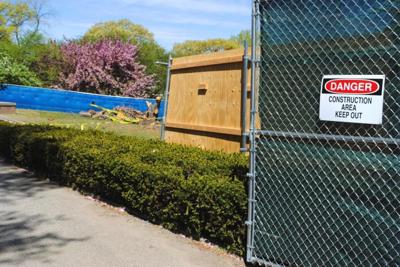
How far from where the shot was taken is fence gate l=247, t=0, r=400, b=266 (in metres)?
3.36

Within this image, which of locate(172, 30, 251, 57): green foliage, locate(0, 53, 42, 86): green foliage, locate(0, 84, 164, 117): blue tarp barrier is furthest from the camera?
locate(172, 30, 251, 57): green foliage

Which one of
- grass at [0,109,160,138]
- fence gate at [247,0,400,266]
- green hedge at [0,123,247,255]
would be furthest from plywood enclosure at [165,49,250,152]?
grass at [0,109,160,138]

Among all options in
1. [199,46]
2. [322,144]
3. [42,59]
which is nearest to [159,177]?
[322,144]

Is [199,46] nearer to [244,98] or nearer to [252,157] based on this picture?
[244,98]

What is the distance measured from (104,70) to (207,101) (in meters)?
23.8

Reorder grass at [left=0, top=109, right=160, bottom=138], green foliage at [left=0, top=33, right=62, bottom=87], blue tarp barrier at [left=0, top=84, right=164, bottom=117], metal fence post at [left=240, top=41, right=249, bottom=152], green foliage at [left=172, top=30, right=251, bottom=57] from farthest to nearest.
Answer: green foliage at [left=172, top=30, right=251, bottom=57], green foliage at [left=0, top=33, right=62, bottom=87], blue tarp barrier at [left=0, top=84, right=164, bottom=117], grass at [left=0, top=109, right=160, bottom=138], metal fence post at [left=240, top=41, right=249, bottom=152]

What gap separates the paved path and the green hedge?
0.19 metres

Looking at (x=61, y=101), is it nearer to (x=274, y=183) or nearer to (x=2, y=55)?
(x=2, y=55)

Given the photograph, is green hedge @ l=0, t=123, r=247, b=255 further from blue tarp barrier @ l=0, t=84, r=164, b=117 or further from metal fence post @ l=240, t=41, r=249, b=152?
blue tarp barrier @ l=0, t=84, r=164, b=117

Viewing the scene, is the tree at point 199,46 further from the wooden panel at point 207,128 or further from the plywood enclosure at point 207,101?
the wooden panel at point 207,128

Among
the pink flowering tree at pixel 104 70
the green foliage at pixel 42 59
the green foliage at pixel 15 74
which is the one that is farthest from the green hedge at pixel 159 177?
the green foliage at pixel 42 59

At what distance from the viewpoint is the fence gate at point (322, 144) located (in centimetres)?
336

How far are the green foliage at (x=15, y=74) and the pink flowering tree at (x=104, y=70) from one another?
197 cm

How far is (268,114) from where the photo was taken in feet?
13.5
